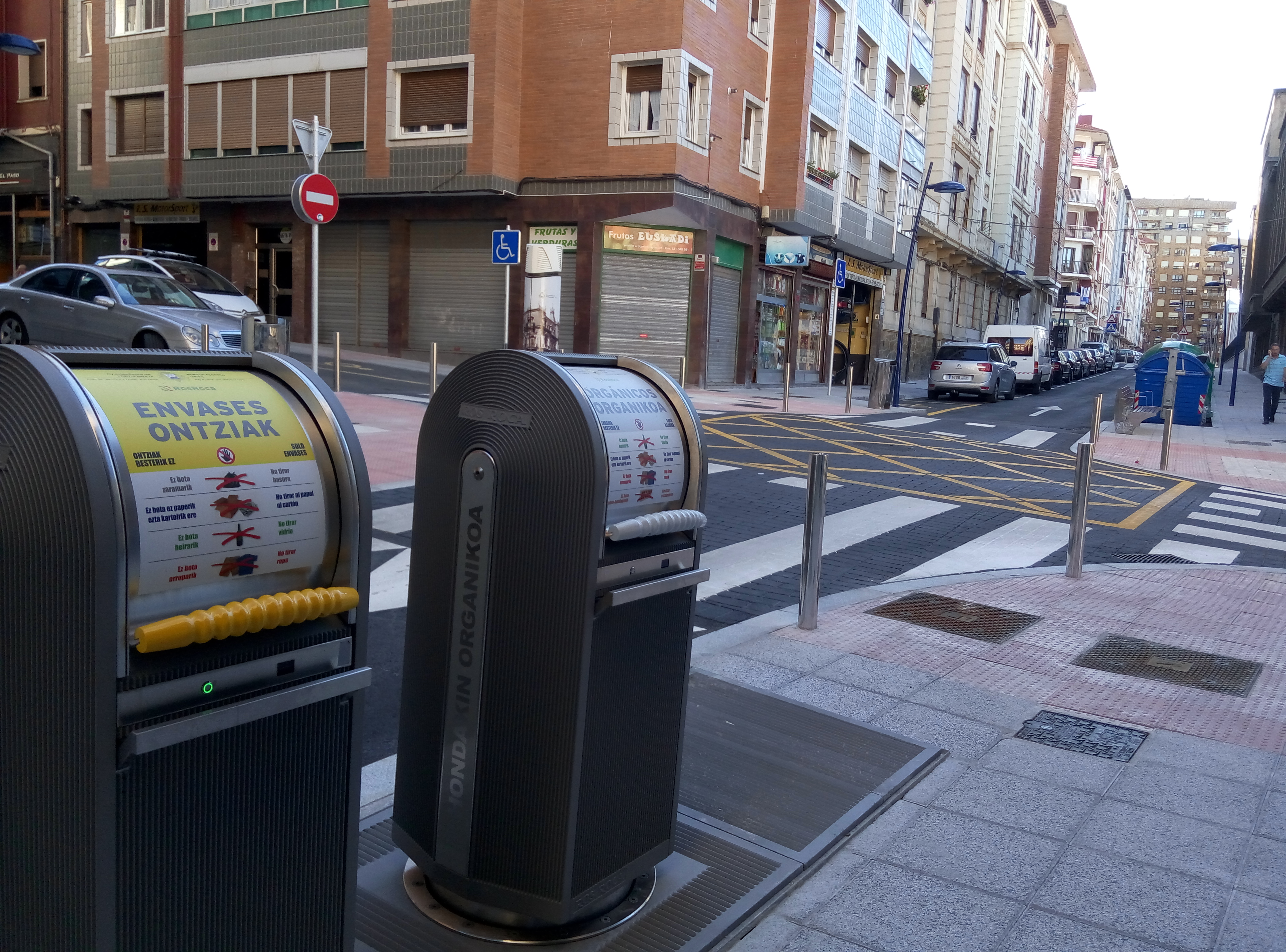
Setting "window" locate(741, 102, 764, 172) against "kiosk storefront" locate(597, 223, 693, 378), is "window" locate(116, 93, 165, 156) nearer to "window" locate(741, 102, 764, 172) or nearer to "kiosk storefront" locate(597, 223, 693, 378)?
"kiosk storefront" locate(597, 223, 693, 378)

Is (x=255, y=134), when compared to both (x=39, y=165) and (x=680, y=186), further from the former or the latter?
(x=680, y=186)

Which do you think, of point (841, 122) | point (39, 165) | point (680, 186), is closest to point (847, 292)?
point (841, 122)

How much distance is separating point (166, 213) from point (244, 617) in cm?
3140

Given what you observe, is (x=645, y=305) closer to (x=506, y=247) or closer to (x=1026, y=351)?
(x=506, y=247)

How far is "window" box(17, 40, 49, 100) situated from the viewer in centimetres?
3147

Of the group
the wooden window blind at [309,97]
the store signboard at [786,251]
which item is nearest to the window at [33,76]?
the wooden window blind at [309,97]

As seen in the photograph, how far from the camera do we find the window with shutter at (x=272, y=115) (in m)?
26.8

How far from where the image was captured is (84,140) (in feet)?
101

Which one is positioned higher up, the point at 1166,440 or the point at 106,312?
the point at 106,312

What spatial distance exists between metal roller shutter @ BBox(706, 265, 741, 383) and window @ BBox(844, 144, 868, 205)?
628 centimetres

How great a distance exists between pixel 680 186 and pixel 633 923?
21859 mm

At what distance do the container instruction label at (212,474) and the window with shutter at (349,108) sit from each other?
25.7m

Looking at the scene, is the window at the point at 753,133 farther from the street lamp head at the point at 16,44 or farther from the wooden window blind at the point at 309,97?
the street lamp head at the point at 16,44

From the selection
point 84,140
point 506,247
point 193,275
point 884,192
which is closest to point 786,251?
point 884,192
